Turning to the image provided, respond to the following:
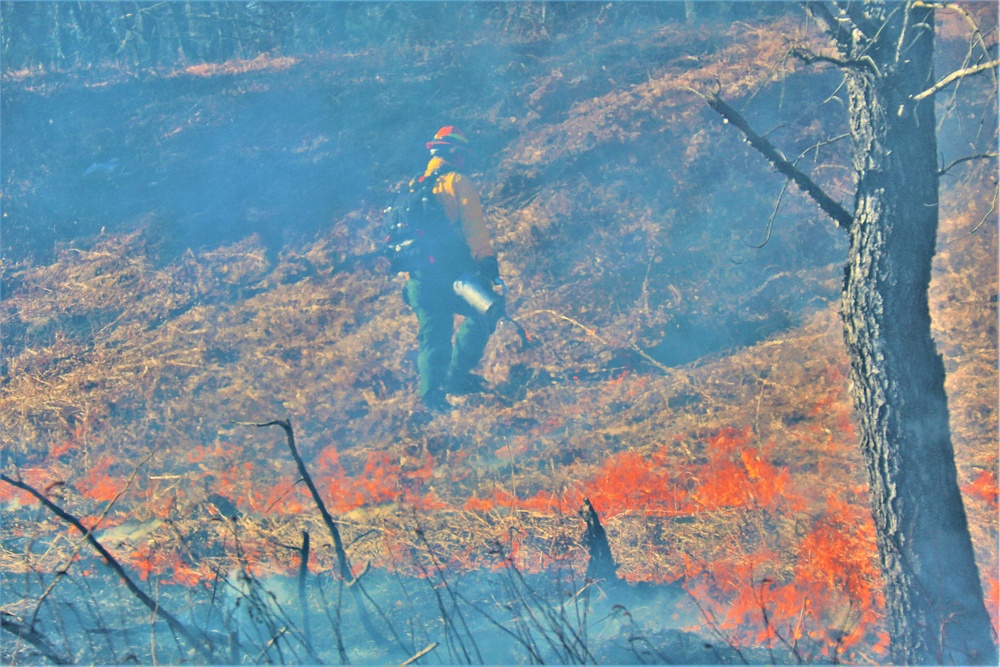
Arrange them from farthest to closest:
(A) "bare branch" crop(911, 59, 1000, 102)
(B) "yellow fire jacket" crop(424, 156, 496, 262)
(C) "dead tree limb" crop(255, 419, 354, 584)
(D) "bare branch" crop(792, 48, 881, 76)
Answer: (B) "yellow fire jacket" crop(424, 156, 496, 262), (D) "bare branch" crop(792, 48, 881, 76), (C) "dead tree limb" crop(255, 419, 354, 584), (A) "bare branch" crop(911, 59, 1000, 102)

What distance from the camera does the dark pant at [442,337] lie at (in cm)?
732

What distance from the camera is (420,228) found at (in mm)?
7152

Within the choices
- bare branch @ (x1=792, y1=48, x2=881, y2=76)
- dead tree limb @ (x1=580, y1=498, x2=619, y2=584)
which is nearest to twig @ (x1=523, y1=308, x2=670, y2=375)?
dead tree limb @ (x1=580, y1=498, x2=619, y2=584)

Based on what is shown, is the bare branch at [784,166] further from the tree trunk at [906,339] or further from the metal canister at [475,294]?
the metal canister at [475,294]

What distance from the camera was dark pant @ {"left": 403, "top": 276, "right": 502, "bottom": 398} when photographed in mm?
7324

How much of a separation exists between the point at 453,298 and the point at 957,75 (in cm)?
493

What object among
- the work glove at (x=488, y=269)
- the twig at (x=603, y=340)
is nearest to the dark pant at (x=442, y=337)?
the work glove at (x=488, y=269)

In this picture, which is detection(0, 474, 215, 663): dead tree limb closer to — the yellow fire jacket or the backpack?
the backpack

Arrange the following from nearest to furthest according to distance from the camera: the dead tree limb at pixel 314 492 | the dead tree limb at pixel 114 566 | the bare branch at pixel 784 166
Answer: the dead tree limb at pixel 114 566 < the dead tree limb at pixel 314 492 < the bare branch at pixel 784 166

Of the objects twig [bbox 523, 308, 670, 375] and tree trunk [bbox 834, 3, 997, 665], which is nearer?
tree trunk [bbox 834, 3, 997, 665]

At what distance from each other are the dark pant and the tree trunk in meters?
4.18

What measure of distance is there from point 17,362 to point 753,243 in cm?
880

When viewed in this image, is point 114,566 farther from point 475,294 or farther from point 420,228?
point 420,228

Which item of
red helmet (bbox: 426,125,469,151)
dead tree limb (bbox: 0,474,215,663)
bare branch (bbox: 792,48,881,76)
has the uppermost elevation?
red helmet (bbox: 426,125,469,151)
